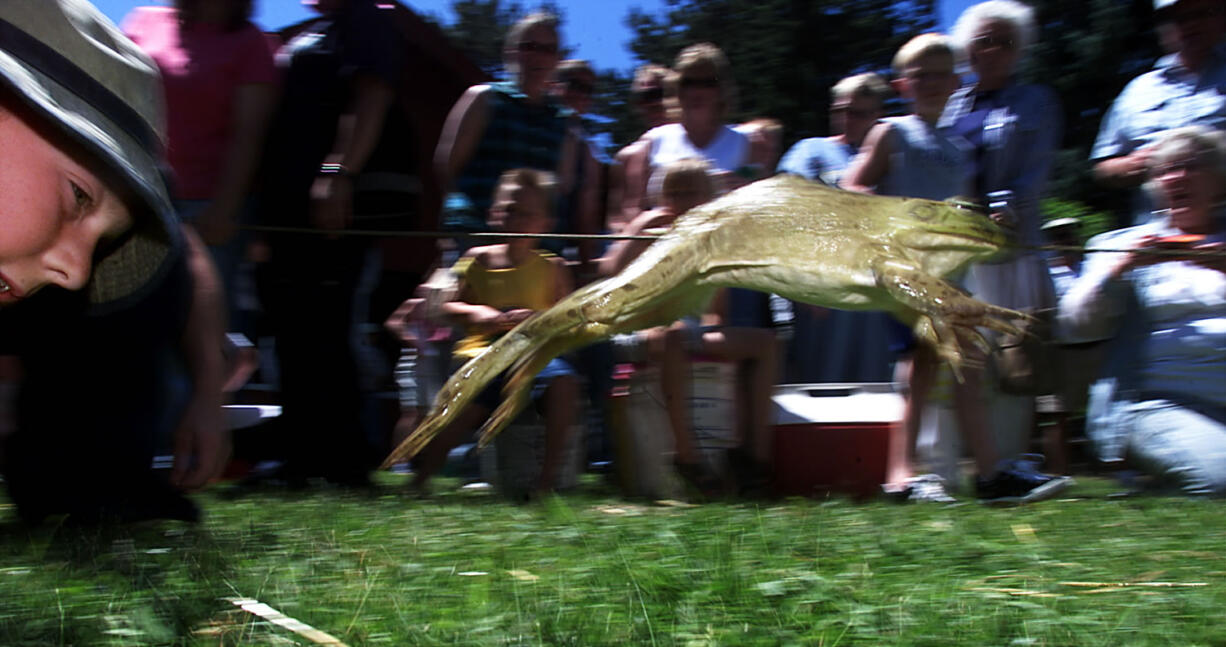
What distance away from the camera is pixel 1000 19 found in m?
3.98

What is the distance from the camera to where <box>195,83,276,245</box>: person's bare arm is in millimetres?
3600

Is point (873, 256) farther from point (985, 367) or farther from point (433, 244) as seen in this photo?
point (433, 244)

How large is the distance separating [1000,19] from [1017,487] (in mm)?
1622

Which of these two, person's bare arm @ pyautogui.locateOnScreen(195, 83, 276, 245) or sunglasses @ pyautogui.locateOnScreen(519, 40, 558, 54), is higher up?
sunglasses @ pyautogui.locateOnScreen(519, 40, 558, 54)

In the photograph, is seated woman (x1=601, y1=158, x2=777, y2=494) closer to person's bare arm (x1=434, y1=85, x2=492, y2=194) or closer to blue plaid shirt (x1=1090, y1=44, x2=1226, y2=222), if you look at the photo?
person's bare arm (x1=434, y1=85, x2=492, y2=194)

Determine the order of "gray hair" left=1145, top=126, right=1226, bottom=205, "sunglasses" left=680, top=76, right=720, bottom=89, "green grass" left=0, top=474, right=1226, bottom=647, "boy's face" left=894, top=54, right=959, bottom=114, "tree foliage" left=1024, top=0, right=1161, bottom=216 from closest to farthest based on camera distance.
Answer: "green grass" left=0, top=474, right=1226, bottom=647
"gray hair" left=1145, top=126, right=1226, bottom=205
"boy's face" left=894, top=54, right=959, bottom=114
"sunglasses" left=680, top=76, right=720, bottom=89
"tree foliage" left=1024, top=0, right=1161, bottom=216

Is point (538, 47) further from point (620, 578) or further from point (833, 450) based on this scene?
point (620, 578)

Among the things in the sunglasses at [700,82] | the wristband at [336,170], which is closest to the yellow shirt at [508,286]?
the wristband at [336,170]

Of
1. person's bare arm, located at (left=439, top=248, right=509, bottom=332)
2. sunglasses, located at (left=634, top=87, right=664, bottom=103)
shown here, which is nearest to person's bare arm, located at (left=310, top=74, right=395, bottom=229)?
person's bare arm, located at (left=439, top=248, right=509, bottom=332)

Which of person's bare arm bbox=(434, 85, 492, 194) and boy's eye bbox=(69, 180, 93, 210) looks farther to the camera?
person's bare arm bbox=(434, 85, 492, 194)

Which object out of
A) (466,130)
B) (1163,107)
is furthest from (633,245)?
(1163,107)

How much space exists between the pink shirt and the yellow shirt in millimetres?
883

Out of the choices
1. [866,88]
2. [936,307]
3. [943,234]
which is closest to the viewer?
[936,307]

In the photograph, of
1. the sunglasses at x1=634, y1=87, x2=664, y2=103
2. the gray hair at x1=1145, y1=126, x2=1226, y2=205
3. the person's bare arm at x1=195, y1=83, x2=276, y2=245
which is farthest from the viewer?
the sunglasses at x1=634, y1=87, x2=664, y2=103
